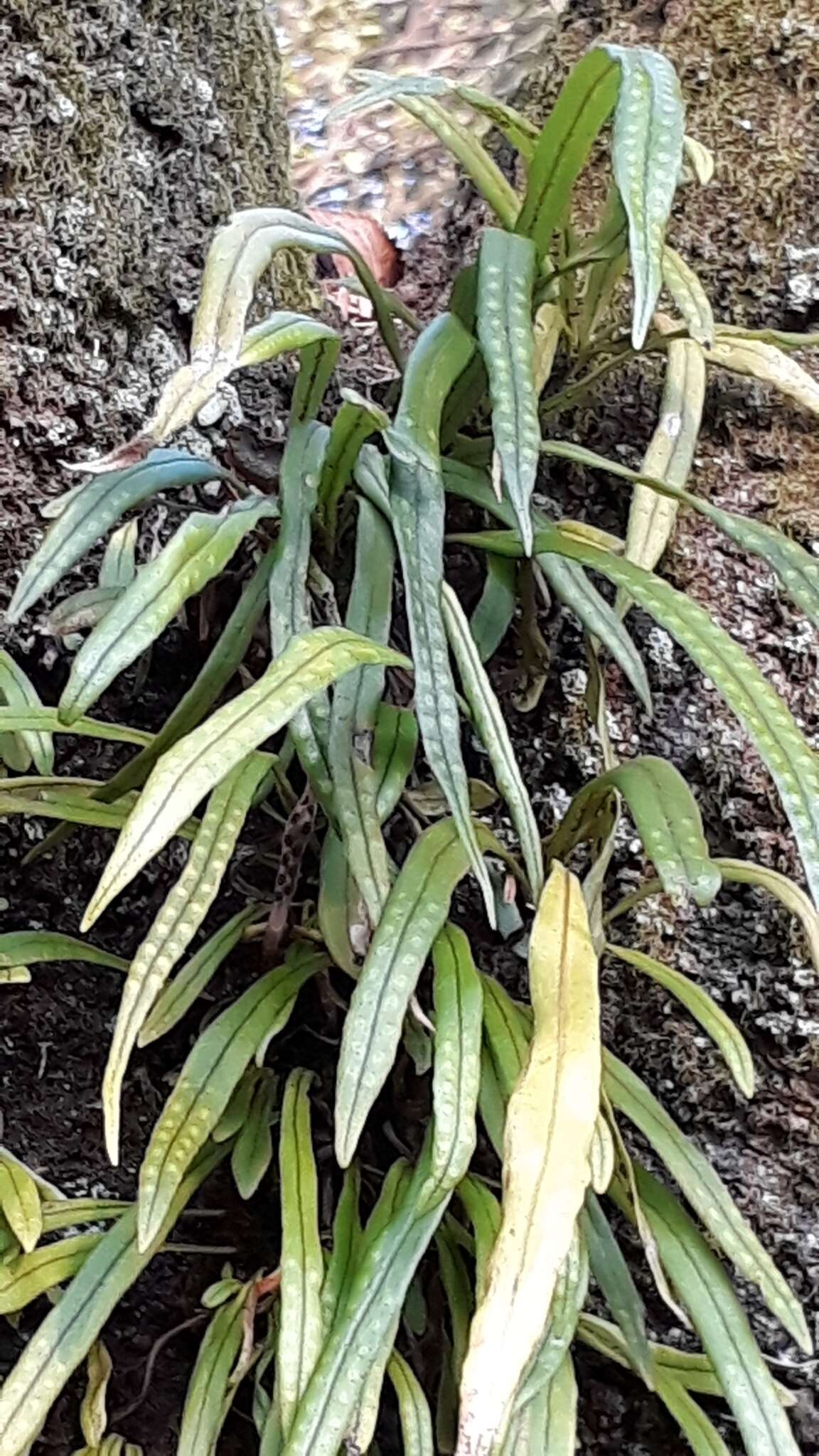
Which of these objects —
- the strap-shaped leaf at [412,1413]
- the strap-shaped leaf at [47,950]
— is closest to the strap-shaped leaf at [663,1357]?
the strap-shaped leaf at [412,1413]

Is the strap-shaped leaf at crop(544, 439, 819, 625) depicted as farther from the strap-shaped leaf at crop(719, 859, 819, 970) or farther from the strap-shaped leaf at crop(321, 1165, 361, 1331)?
the strap-shaped leaf at crop(321, 1165, 361, 1331)

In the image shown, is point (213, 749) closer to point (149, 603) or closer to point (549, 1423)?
point (149, 603)

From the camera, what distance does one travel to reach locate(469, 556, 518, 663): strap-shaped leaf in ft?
2.47

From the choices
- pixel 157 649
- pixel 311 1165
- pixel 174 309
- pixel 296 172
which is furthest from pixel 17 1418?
pixel 296 172

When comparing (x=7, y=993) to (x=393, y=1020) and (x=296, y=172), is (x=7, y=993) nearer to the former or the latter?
(x=393, y=1020)

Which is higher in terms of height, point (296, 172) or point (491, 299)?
point (296, 172)

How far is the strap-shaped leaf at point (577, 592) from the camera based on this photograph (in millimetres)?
702

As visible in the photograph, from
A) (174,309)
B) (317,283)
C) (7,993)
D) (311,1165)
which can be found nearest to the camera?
(311,1165)

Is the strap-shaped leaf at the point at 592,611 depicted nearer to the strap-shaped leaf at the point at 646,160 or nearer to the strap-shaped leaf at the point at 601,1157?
the strap-shaped leaf at the point at 646,160

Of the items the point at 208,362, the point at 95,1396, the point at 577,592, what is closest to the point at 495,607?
the point at 577,592

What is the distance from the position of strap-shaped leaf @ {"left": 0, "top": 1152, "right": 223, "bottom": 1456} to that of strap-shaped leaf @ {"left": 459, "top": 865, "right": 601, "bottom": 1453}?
0.23 m

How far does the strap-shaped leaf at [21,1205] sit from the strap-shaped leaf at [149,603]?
0.79 feet

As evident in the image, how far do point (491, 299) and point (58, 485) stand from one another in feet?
1.07

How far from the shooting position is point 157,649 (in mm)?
833
